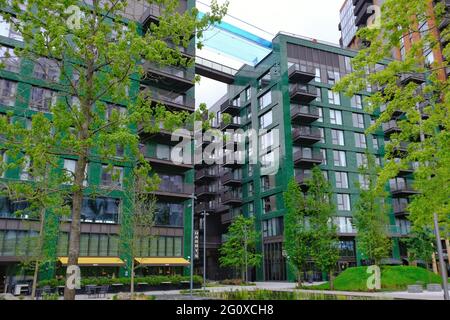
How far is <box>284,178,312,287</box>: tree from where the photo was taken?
1372 inches

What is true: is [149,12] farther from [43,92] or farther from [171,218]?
[171,218]

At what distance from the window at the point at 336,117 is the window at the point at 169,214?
26227 mm

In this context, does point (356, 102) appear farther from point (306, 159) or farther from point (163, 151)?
point (163, 151)

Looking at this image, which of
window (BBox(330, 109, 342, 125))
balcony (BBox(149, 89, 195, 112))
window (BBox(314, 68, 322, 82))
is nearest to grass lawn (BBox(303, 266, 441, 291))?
balcony (BBox(149, 89, 195, 112))

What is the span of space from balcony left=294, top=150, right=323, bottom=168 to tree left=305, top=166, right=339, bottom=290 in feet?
43.9

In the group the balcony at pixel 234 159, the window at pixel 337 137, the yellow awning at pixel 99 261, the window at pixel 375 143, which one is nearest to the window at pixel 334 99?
the window at pixel 337 137

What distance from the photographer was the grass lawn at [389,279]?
31281 millimetres

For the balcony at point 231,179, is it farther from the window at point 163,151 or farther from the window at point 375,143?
the window at point 375,143

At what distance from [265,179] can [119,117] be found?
146 feet

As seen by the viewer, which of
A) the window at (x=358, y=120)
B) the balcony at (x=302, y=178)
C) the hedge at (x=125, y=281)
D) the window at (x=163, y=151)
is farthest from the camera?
the window at (x=358, y=120)

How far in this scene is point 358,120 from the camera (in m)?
56.4

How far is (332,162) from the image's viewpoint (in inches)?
2062

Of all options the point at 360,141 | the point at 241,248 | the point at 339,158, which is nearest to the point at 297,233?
the point at 241,248
